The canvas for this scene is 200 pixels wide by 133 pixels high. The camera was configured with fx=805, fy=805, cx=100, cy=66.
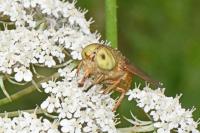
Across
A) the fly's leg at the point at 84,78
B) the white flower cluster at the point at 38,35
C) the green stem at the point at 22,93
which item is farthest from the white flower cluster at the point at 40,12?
the fly's leg at the point at 84,78

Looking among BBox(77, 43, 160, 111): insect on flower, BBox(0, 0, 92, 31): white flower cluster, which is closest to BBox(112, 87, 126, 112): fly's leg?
BBox(77, 43, 160, 111): insect on flower

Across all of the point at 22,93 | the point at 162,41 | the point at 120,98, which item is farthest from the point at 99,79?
the point at 162,41

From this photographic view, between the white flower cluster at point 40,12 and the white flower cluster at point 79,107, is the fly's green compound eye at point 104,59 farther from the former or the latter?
the white flower cluster at point 40,12

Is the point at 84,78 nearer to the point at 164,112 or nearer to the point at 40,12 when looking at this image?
the point at 164,112

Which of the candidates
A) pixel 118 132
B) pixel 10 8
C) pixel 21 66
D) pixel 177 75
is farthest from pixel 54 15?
pixel 177 75

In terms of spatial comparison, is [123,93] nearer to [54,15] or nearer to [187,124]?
[187,124]
